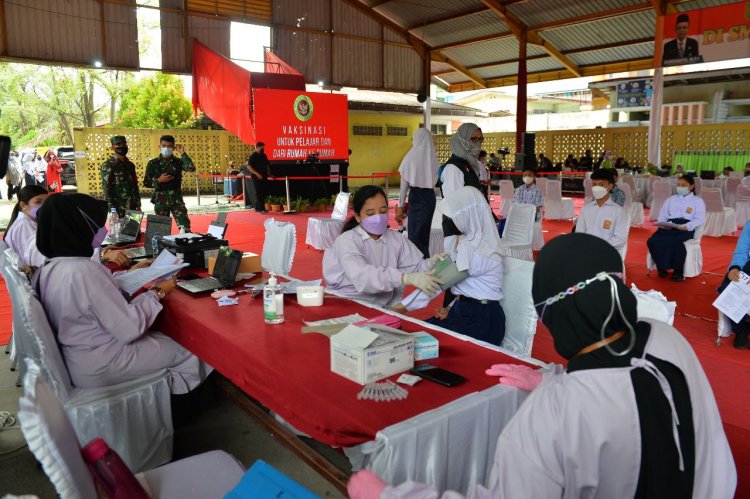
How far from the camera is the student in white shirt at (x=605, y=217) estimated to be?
5332 mm

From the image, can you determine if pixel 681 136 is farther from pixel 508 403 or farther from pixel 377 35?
pixel 508 403

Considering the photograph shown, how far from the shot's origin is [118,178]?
244 inches

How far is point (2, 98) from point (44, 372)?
26705mm

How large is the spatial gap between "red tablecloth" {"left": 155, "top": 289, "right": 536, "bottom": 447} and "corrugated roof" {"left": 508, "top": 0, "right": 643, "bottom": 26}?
45.0 ft

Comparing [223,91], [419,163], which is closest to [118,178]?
[419,163]

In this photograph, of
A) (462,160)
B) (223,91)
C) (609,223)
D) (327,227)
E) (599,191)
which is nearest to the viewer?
(462,160)

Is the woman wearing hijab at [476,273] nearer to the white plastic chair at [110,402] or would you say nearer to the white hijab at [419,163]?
the white plastic chair at [110,402]

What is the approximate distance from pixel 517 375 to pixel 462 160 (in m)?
3.23

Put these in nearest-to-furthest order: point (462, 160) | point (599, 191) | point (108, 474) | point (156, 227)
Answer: point (108, 474), point (156, 227), point (462, 160), point (599, 191)

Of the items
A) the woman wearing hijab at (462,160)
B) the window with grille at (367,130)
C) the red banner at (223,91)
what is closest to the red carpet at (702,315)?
the woman wearing hijab at (462,160)

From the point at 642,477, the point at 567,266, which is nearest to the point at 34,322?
the point at 567,266

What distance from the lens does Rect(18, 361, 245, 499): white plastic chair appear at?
1.08 m

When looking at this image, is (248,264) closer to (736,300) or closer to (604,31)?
(736,300)

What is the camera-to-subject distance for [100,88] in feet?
78.5
